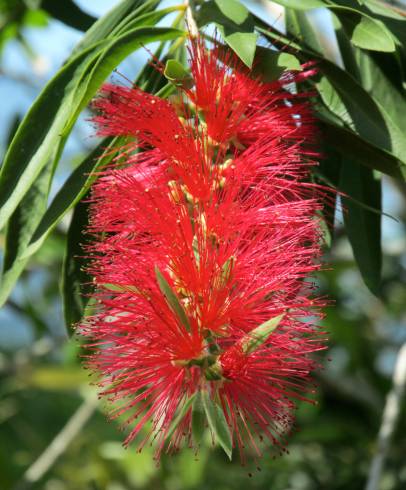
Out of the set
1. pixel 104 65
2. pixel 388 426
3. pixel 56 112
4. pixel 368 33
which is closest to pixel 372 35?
pixel 368 33

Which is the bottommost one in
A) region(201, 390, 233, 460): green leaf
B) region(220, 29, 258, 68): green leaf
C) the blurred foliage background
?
the blurred foliage background

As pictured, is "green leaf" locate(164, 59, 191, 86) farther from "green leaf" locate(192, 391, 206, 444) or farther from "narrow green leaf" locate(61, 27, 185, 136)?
"green leaf" locate(192, 391, 206, 444)

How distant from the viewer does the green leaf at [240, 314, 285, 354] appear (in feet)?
3.88

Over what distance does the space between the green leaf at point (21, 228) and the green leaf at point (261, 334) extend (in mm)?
558

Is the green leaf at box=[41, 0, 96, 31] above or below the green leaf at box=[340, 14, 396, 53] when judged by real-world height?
above

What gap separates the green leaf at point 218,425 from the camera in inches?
45.2

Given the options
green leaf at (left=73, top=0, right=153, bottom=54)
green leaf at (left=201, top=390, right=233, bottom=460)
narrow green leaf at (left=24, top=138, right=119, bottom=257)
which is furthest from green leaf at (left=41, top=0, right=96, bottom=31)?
green leaf at (left=201, top=390, right=233, bottom=460)

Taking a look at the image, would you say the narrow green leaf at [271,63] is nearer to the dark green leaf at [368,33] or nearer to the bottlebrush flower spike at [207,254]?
the bottlebrush flower spike at [207,254]

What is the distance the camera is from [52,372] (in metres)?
3.91

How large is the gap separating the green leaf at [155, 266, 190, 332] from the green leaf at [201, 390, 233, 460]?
14 cm

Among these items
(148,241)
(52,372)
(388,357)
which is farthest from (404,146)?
(388,357)

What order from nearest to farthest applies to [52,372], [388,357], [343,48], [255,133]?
[255,133]
[343,48]
[52,372]
[388,357]

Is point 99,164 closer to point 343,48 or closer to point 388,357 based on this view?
point 343,48

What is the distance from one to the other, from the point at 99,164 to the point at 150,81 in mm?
249
